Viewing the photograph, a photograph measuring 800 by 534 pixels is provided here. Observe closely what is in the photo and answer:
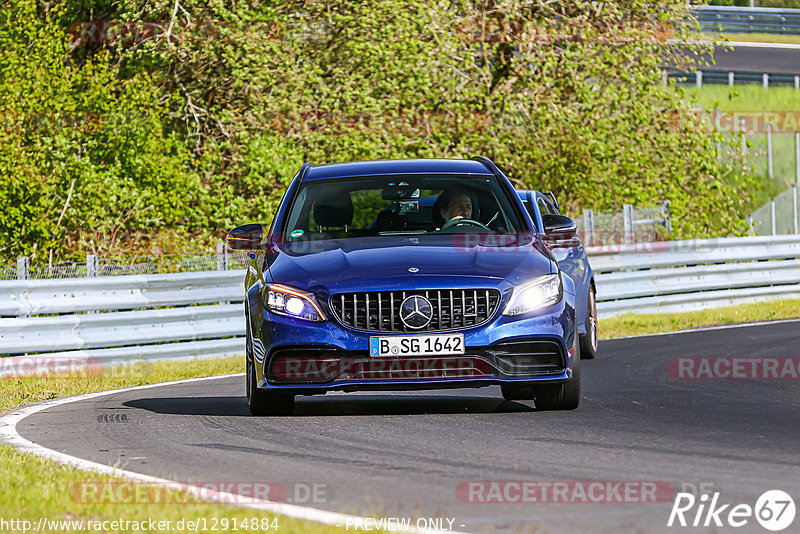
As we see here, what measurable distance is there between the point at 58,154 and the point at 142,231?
212 centimetres

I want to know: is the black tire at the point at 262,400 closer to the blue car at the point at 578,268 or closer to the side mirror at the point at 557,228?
the side mirror at the point at 557,228

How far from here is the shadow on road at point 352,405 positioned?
9.62 metres

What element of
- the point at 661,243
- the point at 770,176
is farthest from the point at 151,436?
the point at 770,176

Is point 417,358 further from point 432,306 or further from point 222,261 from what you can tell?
point 222,261

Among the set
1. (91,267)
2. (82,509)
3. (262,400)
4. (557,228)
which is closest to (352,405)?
(262,400)

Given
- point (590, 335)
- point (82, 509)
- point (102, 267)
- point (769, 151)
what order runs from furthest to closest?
point (769, 151), point (102, 267), point (590, 335), point (82, 509)

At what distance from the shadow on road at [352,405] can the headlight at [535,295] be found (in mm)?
949

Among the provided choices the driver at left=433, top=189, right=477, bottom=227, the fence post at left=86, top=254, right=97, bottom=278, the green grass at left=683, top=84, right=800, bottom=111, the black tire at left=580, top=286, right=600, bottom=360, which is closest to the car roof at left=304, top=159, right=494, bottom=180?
the driver at left=433, top=189, right=477, bottom=227

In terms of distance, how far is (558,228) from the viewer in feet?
33.0

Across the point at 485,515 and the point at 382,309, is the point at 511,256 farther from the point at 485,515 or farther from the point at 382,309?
the point at 485,515

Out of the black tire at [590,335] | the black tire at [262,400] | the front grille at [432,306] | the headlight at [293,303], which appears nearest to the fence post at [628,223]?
the black tire at [590,335]

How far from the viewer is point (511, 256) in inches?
357

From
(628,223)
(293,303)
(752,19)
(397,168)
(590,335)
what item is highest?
(752,19)

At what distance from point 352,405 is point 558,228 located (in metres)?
1.92
